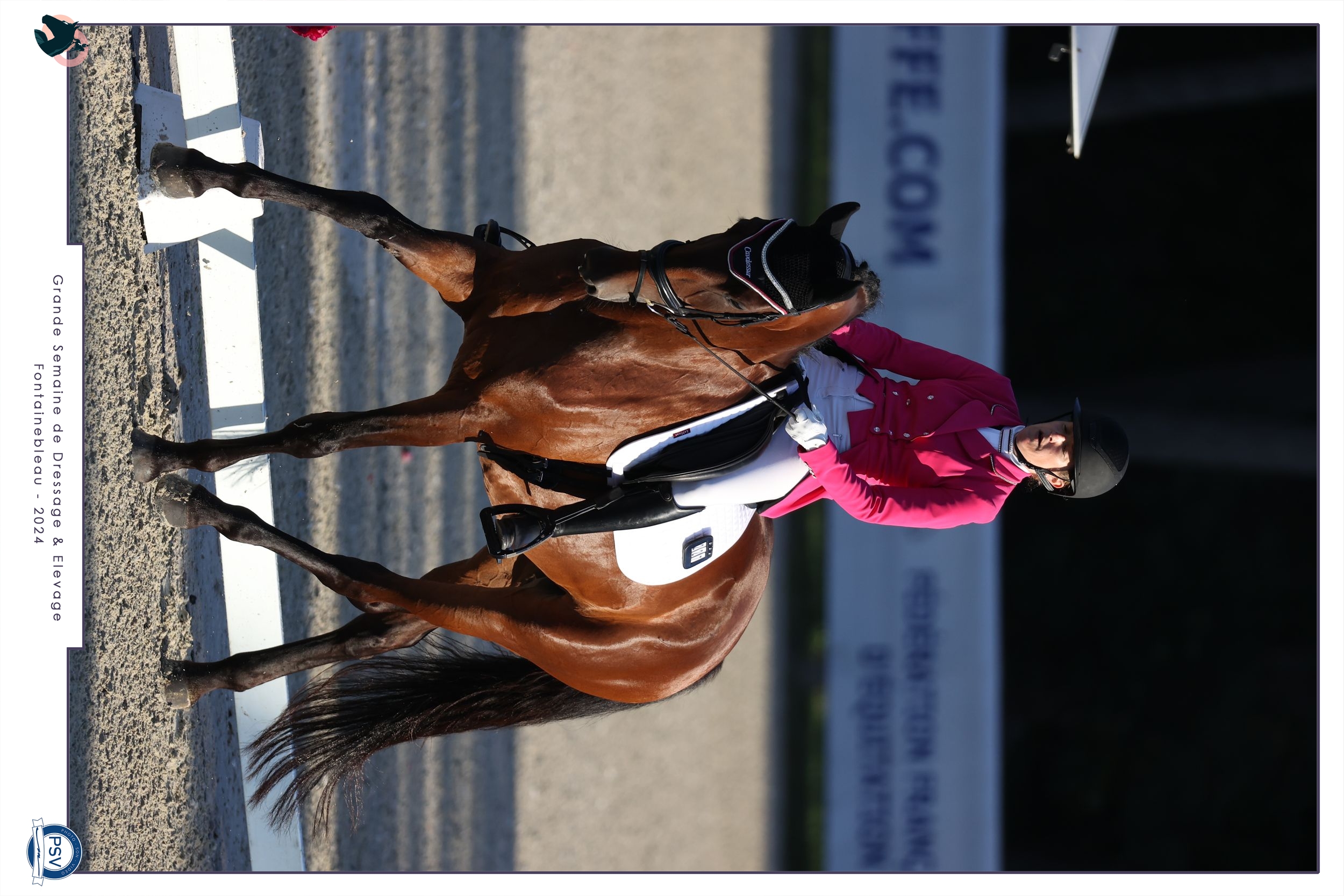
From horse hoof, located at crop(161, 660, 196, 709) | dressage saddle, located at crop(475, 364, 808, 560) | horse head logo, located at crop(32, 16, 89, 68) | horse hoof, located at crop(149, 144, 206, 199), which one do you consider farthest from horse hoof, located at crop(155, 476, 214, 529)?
horse head logo, located at crop(32, 16, 89, 68)

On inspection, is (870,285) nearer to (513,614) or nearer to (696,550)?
(696,550)

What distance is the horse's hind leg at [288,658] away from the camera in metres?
2.79

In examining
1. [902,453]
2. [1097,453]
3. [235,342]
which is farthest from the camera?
[235,342]

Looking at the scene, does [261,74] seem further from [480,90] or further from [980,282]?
[980,282]

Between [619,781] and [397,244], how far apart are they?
12.7ft

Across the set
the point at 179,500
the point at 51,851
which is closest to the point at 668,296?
the point at 179,500

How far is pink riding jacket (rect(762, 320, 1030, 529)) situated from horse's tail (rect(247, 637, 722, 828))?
670mm

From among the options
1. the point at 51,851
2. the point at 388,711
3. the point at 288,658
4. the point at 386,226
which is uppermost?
the point at 386,226

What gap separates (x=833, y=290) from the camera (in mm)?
1832

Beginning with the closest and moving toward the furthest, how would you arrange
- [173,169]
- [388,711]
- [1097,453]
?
[1097,453], [173,169], [388,711]

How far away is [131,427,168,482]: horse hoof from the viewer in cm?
255

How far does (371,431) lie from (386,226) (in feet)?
1.65
